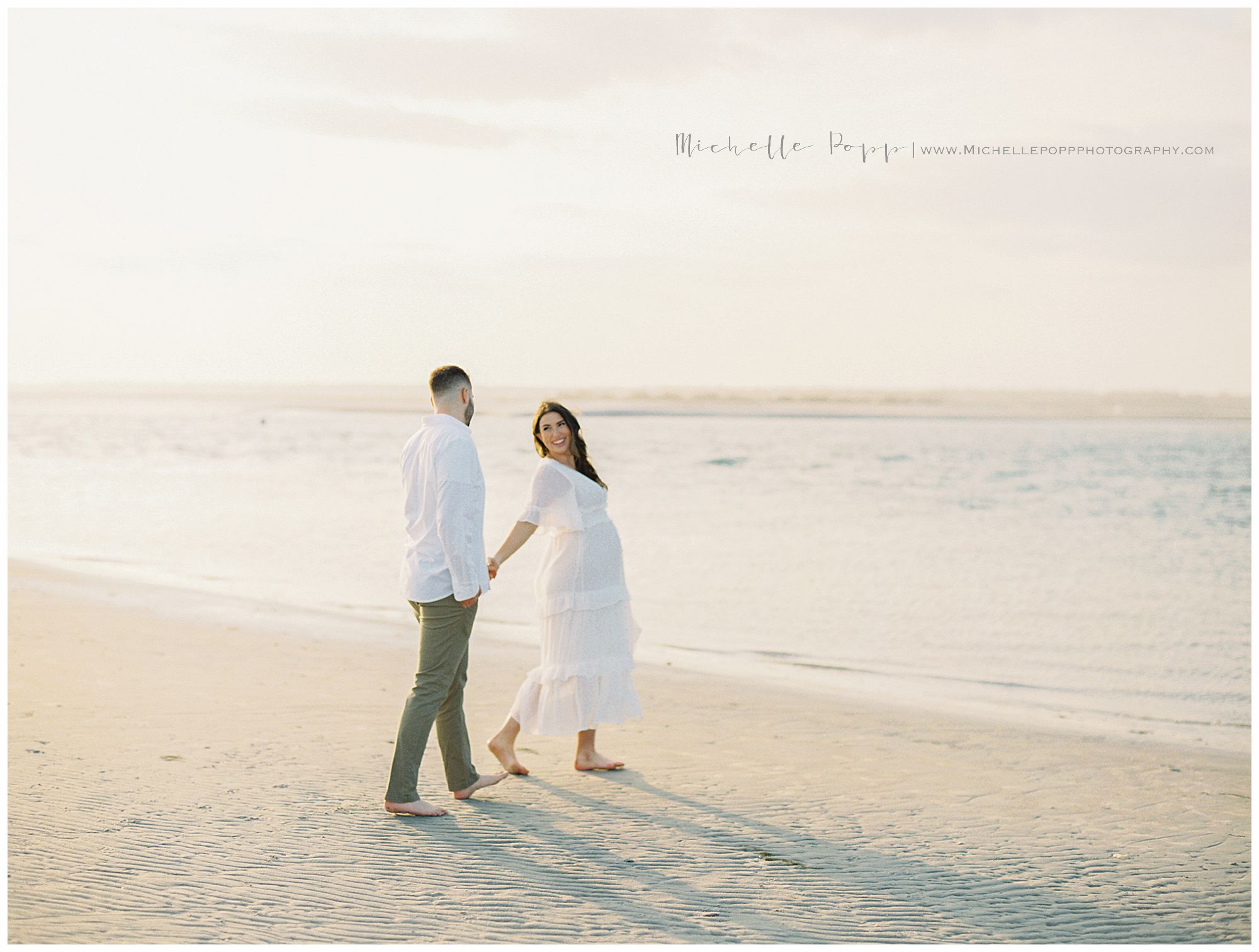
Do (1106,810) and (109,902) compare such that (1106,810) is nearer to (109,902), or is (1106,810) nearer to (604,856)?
(604,856)

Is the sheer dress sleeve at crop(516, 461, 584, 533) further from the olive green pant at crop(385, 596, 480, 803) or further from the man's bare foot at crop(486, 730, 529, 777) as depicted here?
the man's bare foot at crop(486, 730, 529, 777)

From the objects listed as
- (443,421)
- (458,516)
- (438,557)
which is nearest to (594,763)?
(438,557)

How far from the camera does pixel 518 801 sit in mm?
5547

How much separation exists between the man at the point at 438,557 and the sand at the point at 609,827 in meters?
0.39

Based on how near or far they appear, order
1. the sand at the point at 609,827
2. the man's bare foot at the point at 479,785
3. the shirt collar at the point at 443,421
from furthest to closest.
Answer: the man's bare foot at the point at 479,785 < the shirt collar at the point at 443,421 < the sand at the point at 609,827

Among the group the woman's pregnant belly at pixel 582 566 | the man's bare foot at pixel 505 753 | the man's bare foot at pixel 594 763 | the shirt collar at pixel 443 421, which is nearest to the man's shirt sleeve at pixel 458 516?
the shirt collar at pixel 443 421

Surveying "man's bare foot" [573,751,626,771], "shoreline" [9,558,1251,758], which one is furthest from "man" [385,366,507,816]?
"shoreline" [9,558,1251,758]

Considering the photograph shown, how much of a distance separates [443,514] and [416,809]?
1368 millimetres

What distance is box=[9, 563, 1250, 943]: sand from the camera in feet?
13.9

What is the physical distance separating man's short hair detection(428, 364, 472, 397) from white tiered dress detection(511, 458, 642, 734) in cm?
81

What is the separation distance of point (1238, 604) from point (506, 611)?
8584mm

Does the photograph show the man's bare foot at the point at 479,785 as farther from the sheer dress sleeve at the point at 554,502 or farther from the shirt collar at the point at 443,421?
the shirt collar at the point at 443,421

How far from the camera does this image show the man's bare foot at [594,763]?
6.10 meters

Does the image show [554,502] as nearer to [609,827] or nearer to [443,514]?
[443,514]
